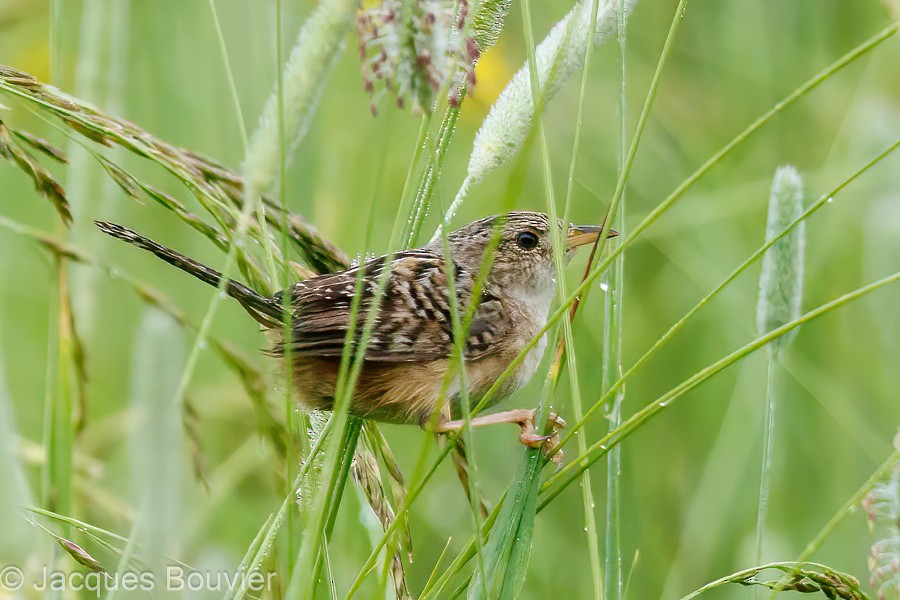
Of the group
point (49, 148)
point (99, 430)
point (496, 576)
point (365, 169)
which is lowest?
point (496, 576)

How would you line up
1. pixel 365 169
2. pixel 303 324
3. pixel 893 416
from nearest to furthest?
1. pixel 303 324
2. pixel 893 416
3. pixel 365 169

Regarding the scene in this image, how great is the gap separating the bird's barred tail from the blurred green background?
1.34 feet

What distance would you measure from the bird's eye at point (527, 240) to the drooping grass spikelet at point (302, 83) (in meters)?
1.54

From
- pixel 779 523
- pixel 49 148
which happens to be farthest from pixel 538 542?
pixel 49 148

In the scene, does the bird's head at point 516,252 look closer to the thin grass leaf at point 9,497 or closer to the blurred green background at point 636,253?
the blurred green background at point 636,253

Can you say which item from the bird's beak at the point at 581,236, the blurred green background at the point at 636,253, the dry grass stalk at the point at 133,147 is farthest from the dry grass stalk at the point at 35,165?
the bird's beak at the point at 581,236

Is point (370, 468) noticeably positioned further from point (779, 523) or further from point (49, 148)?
point (779, 523)

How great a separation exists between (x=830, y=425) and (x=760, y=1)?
4.97 ft

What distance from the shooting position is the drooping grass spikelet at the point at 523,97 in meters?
1.44

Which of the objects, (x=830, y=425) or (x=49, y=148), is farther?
(x=830, y=425)

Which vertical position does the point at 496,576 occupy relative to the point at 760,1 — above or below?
below

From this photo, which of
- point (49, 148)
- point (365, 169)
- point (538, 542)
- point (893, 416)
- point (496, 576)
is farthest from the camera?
point (365, 169)

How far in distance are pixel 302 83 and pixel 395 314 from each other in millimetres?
1170

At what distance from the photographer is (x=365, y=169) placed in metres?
3.54
